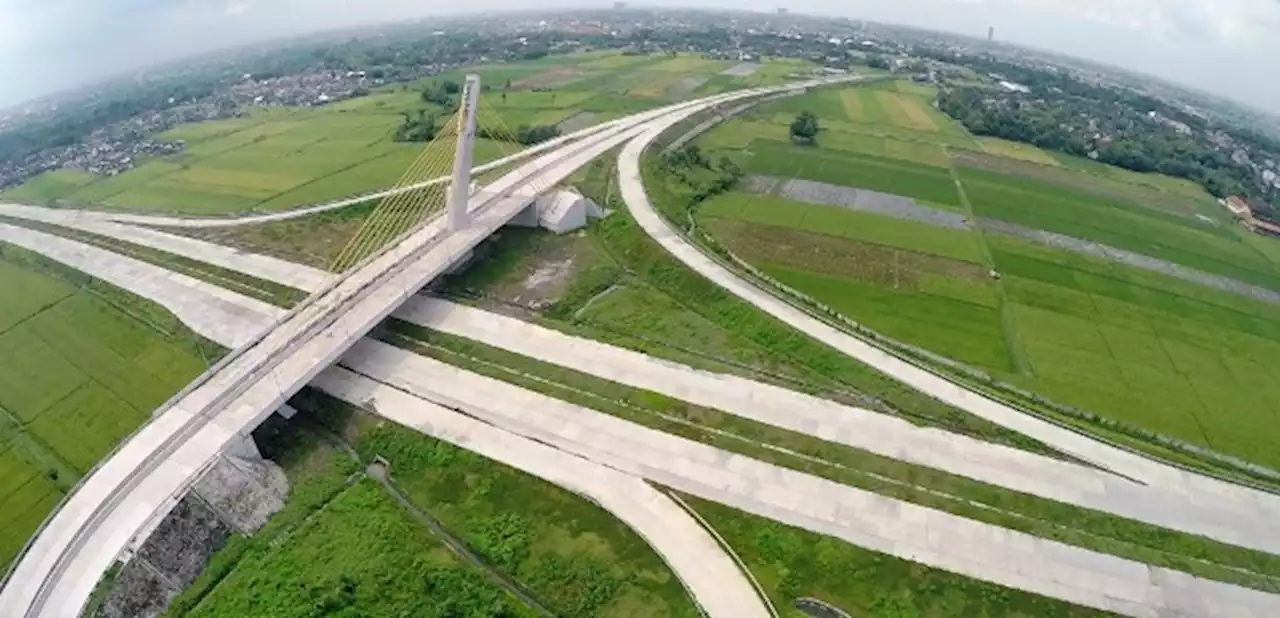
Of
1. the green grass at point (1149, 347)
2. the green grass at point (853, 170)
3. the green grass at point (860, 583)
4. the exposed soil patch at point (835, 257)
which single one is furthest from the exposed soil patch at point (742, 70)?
the green grass at point (860, 583)

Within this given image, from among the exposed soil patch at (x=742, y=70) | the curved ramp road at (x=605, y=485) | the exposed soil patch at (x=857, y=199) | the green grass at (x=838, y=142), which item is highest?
the exposed soil patch at (x=742, y=70)

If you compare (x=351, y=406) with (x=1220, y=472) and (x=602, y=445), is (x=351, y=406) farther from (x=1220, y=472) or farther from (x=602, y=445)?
(x=1220, y=472)

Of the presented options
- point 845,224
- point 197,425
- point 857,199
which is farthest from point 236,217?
point 857,199

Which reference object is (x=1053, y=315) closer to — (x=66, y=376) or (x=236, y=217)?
(x=66, y=376)

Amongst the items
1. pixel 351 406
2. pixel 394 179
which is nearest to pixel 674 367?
pixel 351 406

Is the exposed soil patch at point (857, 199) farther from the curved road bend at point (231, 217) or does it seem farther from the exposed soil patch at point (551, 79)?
the exposed soil patch at point (551, 79)
